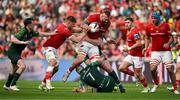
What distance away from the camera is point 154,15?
24312 mm

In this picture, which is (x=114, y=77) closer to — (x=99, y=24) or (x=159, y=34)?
(x=99, y=24)

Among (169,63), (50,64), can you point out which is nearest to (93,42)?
(50,64)

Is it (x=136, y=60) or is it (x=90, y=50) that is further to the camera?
(x=136, y=60)

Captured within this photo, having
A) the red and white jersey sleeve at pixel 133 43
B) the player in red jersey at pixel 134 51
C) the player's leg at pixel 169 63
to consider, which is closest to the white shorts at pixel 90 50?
the player in red jersey at pixel 134 51

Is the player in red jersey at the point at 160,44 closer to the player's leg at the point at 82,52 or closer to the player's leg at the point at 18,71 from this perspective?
the player's leg at the point at 82,52

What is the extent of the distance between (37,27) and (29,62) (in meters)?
4.77

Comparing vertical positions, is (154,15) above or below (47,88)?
above

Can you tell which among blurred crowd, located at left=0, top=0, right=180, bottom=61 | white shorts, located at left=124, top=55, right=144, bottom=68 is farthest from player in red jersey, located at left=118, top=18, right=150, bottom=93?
blurred crowd, located at left=0, top=0, right=180, bottom=61

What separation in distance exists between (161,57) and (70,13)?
616 inches

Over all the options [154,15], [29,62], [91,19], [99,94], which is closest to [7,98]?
[99,94]

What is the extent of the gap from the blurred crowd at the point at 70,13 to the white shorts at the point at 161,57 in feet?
30.4

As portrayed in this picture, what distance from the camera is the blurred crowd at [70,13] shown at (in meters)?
36.3

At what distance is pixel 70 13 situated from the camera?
131 ft

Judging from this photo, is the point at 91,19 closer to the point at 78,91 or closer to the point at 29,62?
the point at 78,91
